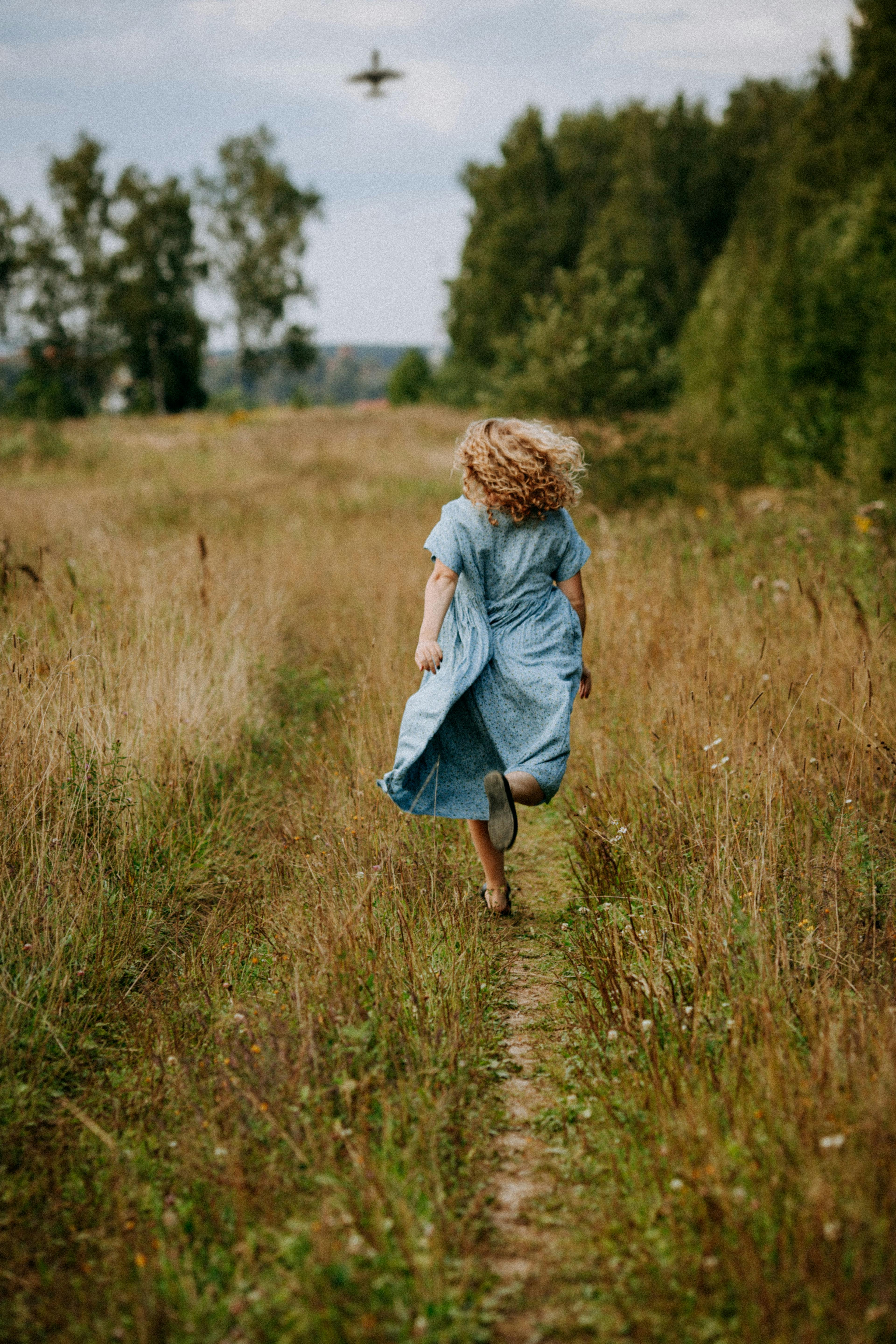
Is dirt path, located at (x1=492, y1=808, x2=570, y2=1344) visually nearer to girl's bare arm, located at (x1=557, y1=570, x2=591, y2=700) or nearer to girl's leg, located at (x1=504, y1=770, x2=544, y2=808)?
girl's leg, located at (x1=504, y1=770, x2=544, y2=808)

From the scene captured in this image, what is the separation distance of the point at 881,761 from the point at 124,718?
10.6 ft

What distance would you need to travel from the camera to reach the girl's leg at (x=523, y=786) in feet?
10.4

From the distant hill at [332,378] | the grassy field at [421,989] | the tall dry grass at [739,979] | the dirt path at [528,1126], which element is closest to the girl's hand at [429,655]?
the grassy field at [421,989]

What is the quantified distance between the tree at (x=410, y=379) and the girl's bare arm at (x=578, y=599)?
48.1 m

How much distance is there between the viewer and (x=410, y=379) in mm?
51250

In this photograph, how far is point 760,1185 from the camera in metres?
1.87

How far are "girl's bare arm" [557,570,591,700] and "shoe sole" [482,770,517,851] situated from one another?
618 millimetres

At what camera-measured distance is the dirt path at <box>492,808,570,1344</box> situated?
182 cm

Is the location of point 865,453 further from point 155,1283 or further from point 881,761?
point 155,1283

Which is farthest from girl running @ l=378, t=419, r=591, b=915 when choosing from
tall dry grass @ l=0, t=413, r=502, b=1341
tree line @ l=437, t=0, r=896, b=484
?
tree line @ l=437, t=0, r=896, b=484

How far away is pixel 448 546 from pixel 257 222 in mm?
44641

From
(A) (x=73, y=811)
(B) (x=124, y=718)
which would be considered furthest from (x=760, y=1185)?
(B) (x=124, y=718)

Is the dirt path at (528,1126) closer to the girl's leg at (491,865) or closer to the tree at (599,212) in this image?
the girl's leg at (491,865)

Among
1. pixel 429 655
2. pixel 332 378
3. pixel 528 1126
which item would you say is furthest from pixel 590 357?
pixel 332 378
